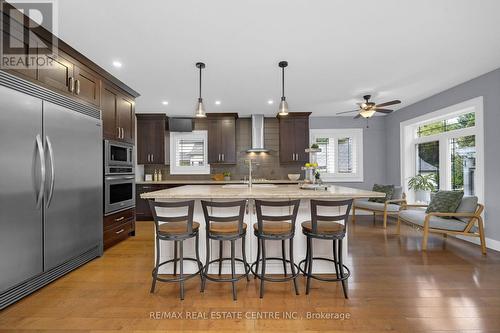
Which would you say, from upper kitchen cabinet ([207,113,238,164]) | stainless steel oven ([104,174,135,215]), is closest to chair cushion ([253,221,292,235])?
stainless steel oven ([104,174,135,215])

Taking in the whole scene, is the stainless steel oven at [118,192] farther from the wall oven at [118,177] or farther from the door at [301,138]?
the door at [301,138]

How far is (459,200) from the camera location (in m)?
3.42

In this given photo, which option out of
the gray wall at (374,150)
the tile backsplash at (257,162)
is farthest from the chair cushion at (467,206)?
the tile backsplash at (257,162)

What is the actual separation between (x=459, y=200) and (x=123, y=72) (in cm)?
552

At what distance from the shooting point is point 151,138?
5531 mm

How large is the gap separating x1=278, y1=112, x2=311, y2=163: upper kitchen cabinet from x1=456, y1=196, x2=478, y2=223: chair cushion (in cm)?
299

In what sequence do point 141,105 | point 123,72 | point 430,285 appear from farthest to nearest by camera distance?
point 141,105 < point 123,72 < point 430,285

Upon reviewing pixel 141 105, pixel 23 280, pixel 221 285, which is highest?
pixel 141 105

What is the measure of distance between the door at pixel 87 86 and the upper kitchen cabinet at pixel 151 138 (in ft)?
8.06

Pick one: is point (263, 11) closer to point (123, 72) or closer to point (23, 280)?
point (123, 72)

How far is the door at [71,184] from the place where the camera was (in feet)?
7.37

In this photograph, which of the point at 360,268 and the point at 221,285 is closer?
the point at 221,285

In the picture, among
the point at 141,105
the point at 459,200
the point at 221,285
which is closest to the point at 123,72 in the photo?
the point at 141,105

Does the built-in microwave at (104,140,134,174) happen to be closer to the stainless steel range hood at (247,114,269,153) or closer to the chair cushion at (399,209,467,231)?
the stainless steel range hood at (247,114,269,153)
